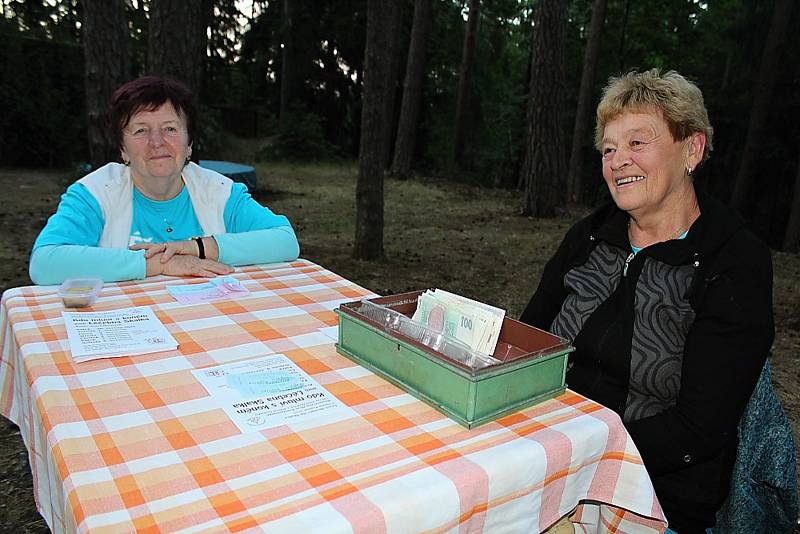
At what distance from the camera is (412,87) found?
13.2m

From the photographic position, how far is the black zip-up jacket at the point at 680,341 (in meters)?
1.61

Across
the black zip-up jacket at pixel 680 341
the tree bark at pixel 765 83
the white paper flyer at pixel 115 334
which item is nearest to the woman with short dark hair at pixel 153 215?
the white paper flyer at pixel 115 334

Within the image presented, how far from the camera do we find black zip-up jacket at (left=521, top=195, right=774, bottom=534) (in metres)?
1.61

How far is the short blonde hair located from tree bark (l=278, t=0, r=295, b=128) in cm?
1563

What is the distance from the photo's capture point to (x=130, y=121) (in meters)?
2.49

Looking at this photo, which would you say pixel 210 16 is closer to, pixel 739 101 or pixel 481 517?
pixel 739 101

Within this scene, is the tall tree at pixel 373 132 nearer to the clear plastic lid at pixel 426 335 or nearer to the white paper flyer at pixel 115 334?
the white paper flyer at pixel 115 334

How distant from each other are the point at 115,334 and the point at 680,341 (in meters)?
1.67

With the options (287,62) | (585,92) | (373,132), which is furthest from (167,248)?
(287,62)

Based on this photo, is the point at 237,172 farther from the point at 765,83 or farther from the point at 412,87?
the point at 765,83

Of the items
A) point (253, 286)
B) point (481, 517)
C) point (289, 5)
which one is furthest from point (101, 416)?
point (289, 5)

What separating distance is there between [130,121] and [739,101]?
1676 cm

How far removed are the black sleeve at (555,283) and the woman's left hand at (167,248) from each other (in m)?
1.35

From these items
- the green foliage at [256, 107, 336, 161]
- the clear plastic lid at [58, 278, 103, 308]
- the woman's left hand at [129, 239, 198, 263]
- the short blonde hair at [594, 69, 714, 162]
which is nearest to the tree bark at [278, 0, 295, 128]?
the green foliage at [256, 107, 336, 161]
